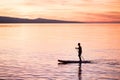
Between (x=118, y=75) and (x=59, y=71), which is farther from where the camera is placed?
(x=59, y=71)

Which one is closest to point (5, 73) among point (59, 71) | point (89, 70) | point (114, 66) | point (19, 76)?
point (19, 76)

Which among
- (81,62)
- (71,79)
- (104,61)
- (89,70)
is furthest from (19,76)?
(104,61)

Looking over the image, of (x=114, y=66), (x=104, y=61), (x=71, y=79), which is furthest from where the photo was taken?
(x=104, y=61)

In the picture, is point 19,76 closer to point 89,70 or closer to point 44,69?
point 44,69

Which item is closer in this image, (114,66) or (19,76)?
(19,76)

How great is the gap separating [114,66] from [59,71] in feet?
21.9

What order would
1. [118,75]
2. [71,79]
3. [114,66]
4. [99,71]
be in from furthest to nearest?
[114,66], [99,71], [118,75], [71,79]

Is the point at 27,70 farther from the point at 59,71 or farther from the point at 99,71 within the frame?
the point at 99,71

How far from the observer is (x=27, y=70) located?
38.6 metres

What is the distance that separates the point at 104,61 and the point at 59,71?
960 cm

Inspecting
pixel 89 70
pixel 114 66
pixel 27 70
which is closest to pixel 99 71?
pixel 89 70

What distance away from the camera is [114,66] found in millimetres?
41281

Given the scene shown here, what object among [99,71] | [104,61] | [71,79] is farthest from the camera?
[104,61]

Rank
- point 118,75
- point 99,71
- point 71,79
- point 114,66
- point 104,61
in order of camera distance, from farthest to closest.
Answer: point 104,61 → point 114,66 → point 99,71 → point 118,75 → point 71,79
